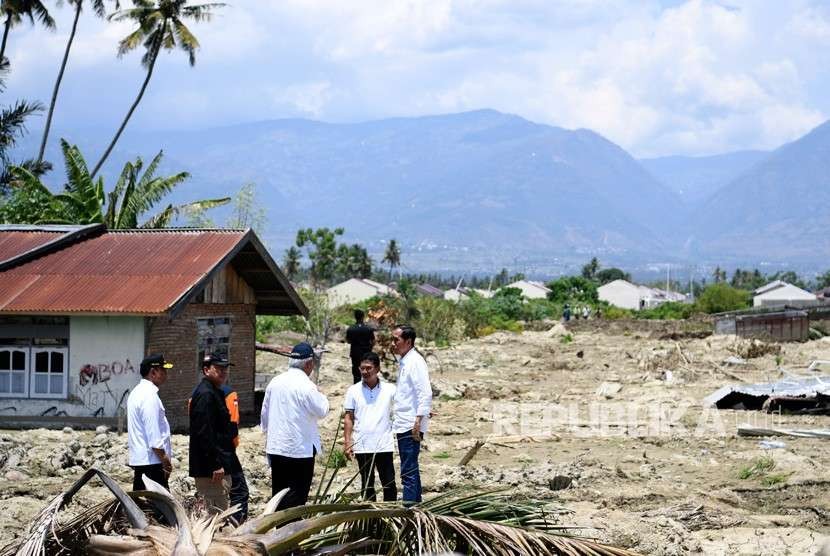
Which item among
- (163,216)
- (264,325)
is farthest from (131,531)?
(264,325)

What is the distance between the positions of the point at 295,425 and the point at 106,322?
35.9 feet

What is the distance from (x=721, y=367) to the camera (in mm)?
32906

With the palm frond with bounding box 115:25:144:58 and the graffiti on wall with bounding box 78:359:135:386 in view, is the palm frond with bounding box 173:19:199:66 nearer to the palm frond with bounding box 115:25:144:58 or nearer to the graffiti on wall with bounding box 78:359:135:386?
the palm frond with bounding box 115:25:144:58

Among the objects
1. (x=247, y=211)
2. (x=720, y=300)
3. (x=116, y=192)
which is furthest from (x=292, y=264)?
(x=116, y=192)

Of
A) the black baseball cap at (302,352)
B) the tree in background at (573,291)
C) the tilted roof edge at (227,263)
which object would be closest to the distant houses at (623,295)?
the tree in background at (573,291)

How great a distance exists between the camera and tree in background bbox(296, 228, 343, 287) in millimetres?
103875

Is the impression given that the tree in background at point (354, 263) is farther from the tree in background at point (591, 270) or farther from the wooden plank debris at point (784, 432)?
the wooden plank debris at point (784, 432)

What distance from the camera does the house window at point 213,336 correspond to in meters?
20.2

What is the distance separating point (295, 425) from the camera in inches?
355

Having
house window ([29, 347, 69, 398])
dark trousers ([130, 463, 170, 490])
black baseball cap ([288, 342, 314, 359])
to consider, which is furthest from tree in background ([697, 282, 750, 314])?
dark trousers ([130, 463, 170, 490])

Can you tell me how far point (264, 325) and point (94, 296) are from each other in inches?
1014

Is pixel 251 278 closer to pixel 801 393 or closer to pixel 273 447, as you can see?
pixel 801 393

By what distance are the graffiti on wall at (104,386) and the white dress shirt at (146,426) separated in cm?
1005

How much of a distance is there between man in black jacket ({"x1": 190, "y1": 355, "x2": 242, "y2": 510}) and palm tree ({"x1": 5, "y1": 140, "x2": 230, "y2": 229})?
21.8 m
